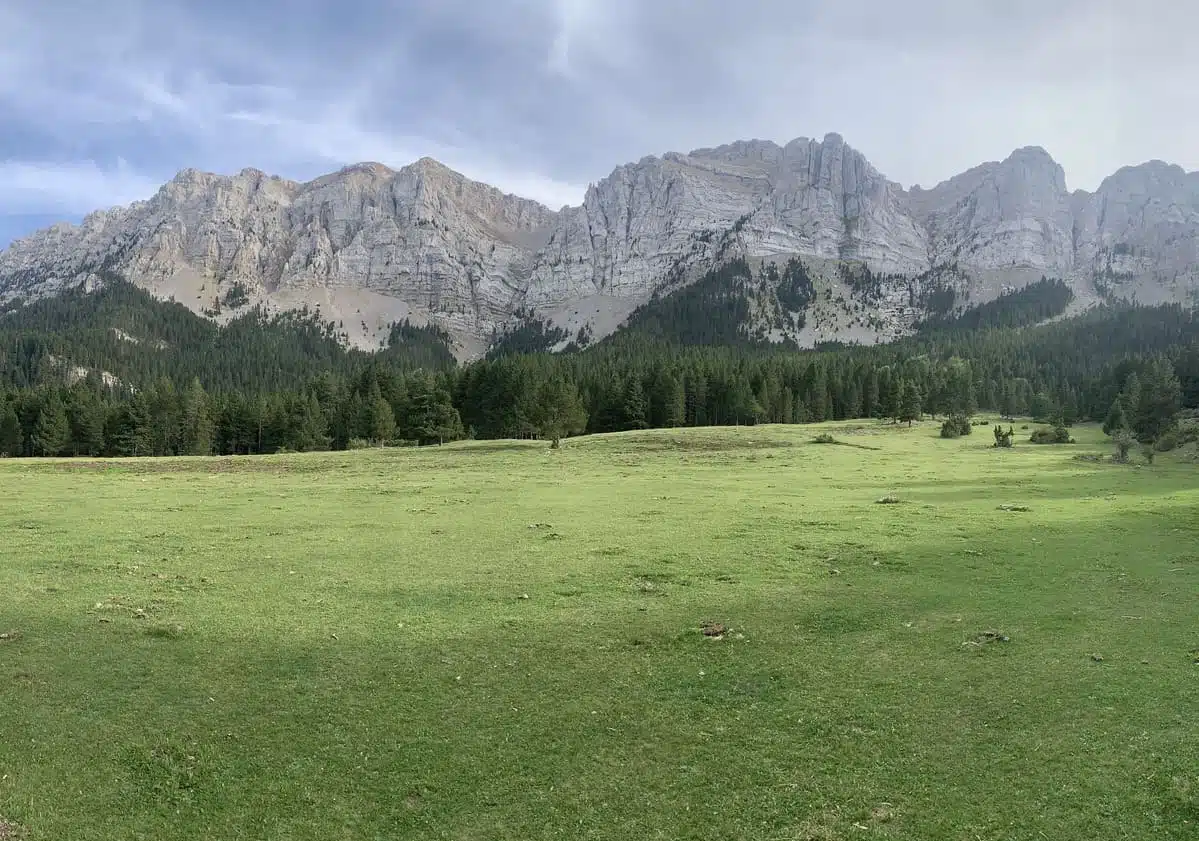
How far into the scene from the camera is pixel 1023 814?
9102 mm

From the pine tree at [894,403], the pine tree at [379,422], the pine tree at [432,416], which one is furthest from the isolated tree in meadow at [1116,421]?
the pine tree at [379,422]

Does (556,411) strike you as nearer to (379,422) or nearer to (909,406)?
(379,422)

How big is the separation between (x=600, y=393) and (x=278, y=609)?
10540 centimetres

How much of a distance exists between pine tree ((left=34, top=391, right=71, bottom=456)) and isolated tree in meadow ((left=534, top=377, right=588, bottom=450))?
235ft

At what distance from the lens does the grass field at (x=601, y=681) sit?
30.9 ft

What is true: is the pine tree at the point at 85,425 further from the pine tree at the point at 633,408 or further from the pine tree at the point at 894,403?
the pine tree at the point at 894,403

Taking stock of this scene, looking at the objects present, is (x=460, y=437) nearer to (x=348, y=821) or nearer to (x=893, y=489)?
(x=893, y=489)

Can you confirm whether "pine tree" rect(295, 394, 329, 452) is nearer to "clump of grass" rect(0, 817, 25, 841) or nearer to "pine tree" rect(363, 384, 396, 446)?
"pine tree" rect(363, 384, 396, 446)

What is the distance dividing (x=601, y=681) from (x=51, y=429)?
392 feet

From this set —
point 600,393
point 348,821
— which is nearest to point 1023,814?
point 348,821

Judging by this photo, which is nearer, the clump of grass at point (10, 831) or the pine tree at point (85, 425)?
the clump of grass at point (10, 831)

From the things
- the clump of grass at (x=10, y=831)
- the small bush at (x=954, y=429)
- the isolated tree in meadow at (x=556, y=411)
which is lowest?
the clump of grass at (x=10, y=831)

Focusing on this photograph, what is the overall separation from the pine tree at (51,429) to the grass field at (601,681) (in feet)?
299

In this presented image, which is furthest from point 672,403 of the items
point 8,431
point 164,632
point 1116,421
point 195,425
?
point 164,632
